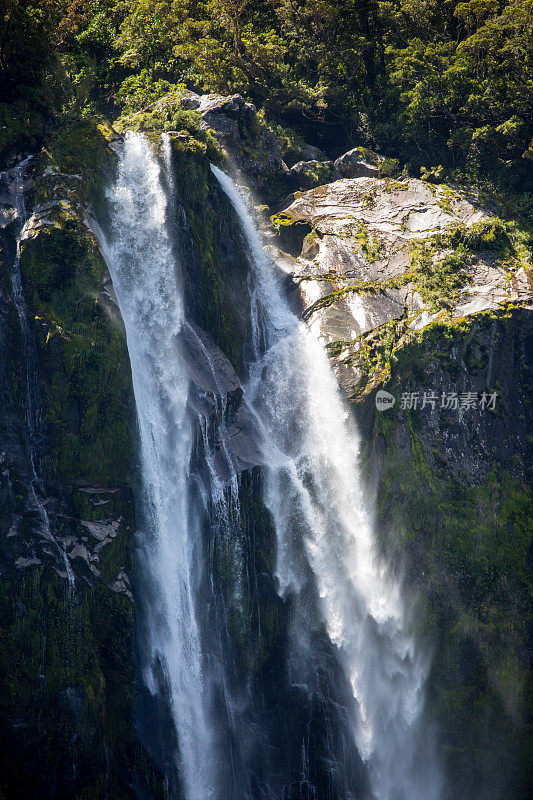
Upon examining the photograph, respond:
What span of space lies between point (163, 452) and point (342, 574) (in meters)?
6.57

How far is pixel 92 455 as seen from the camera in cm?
1709

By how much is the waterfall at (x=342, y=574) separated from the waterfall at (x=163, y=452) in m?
2.82

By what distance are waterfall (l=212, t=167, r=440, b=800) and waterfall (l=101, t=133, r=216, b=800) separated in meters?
2.82

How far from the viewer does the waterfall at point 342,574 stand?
19250 mm

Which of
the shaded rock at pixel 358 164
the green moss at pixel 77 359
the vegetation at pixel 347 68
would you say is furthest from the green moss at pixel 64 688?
the shaded rock at pixel 358 164

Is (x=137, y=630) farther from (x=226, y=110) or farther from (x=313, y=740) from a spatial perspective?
(x=226, y=110)

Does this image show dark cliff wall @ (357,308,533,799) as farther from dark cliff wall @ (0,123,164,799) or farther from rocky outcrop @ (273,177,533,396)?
dark cliff wall @ (0,123,164,799)

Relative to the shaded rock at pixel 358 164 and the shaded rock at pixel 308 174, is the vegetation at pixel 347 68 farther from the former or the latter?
the shaded rock at pixel 358 164

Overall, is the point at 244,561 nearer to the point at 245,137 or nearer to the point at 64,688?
the point at 64,688

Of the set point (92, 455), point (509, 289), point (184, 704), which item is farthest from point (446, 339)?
point (184, 704)

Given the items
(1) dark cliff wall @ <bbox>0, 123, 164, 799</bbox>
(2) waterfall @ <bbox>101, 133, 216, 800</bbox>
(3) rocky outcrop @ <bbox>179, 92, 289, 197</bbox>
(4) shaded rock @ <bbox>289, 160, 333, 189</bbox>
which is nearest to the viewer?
(1) dark cliff wall @ <bbox>0, 123, 164, 799</bbox>

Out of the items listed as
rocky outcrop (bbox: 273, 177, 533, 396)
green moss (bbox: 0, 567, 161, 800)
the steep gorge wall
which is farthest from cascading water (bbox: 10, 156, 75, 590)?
rocky outcrop (bbox: 273, 177, 533, 396)

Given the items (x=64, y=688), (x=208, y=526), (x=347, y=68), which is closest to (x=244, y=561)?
(x=208, y=526)

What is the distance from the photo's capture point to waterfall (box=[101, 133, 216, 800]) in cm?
1727
